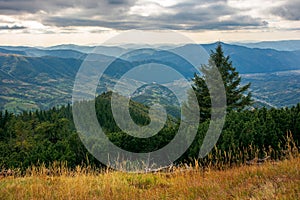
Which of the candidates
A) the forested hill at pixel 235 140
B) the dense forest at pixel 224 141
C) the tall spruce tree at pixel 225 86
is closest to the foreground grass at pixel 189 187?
the dense forest at pixel 224 141

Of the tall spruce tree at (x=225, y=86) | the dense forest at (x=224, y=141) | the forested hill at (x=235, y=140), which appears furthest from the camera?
the tall spruce tree at (x=225, y=86)

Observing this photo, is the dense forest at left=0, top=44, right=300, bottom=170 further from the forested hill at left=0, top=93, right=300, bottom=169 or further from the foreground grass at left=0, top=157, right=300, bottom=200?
the foreground grass at left=0, top=157, right=300, bottom=200

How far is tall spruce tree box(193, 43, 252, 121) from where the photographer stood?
38.6m

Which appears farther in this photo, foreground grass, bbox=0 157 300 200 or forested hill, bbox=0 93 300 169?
forested hill, bbox=0 93 300 169

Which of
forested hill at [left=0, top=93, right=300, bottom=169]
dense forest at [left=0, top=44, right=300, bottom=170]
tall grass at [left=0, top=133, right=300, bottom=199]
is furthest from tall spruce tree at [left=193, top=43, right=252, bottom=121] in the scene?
tall grass at [left=0, top=133, right=300, bottom=199]

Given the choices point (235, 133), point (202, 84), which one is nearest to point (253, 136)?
point (235, 133)

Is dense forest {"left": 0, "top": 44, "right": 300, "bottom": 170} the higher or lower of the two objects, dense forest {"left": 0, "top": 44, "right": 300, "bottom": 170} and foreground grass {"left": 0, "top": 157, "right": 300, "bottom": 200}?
the lower

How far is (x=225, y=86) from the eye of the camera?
133 feet

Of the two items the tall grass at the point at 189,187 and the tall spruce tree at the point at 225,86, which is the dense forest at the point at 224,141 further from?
the tall grass at the point at 189,187

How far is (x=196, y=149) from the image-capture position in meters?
13.3

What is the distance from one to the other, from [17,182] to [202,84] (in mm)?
34573

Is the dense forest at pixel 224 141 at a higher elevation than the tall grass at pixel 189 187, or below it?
below

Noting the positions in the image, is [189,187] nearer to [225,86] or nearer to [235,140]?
[235,140]

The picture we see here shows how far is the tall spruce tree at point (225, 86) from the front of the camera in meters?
38.6
